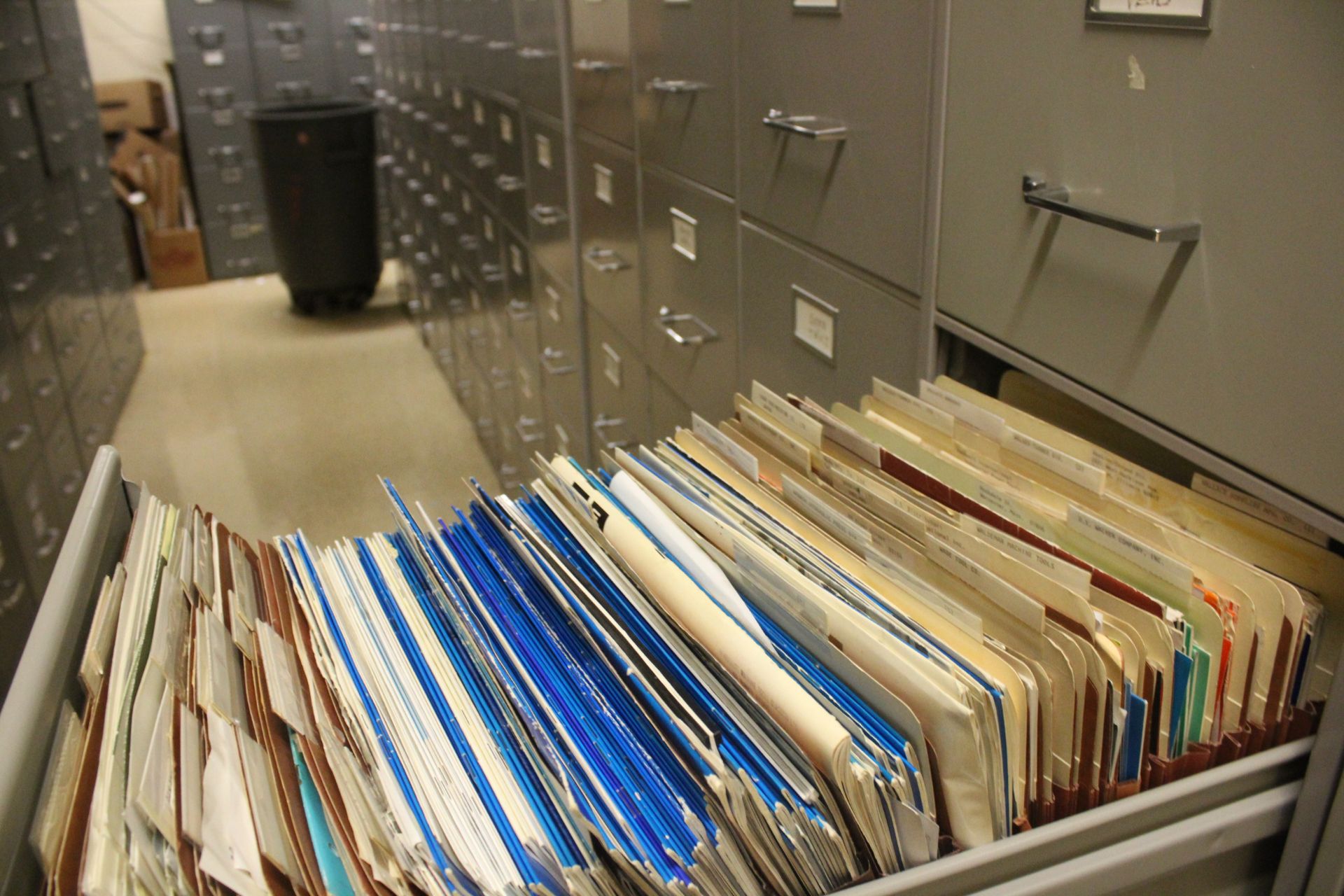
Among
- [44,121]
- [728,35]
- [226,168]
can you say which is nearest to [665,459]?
[728,35]

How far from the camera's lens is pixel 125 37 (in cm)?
586

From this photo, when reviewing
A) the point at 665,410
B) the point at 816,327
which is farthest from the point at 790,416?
the point at 665,410

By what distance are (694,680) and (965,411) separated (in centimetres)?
35

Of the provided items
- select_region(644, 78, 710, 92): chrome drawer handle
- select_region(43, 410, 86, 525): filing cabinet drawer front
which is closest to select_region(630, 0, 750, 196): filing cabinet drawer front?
select_region(644, 78, 710, 92): chrome drawer handle

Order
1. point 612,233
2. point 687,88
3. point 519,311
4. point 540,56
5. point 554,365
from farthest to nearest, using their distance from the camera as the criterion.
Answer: point 519,311 < point 554,365 < point 540,56 < point 612,233 < point 687,88

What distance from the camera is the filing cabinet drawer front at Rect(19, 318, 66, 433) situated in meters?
2.95

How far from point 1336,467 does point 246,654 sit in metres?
0.69

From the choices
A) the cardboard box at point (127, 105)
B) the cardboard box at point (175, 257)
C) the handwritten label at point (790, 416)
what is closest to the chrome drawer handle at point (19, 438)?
the handwritten label at point (790, 416)

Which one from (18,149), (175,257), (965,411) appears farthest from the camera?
(175,257)

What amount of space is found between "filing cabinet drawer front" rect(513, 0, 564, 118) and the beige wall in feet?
13.7

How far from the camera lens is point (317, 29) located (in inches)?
226

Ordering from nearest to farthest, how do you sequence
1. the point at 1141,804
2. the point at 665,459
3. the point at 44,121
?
the point at 1141,804, the point at 665,459, the point at 44,121

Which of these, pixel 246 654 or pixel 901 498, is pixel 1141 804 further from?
pixel 246 654

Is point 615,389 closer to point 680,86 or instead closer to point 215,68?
point 680,86
